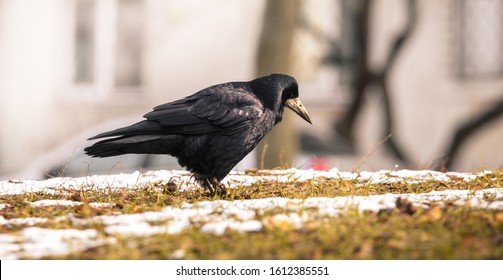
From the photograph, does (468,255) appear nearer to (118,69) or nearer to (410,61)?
(410,61)

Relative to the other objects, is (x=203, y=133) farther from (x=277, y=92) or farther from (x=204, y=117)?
(x=277, y=92)

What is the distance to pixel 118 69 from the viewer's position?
800 inches

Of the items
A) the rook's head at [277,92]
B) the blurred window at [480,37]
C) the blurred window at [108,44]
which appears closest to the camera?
the rook's head at [277,92]

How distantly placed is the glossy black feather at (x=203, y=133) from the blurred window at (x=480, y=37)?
1183cm

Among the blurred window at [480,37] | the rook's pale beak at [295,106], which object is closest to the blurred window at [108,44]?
the blurred window at [480,37]

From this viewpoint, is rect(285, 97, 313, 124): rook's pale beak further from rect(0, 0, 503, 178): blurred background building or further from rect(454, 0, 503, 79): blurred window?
rect(454, 0, 503, 79): blurred window

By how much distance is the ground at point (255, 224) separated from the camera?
14.4ft

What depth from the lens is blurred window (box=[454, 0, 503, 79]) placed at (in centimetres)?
1727

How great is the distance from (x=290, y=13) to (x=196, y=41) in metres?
8.74

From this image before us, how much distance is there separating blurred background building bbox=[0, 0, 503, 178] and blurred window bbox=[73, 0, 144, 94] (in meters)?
0.03

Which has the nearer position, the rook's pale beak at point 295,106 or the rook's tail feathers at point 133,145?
the rook's tail feathers at point 133,145

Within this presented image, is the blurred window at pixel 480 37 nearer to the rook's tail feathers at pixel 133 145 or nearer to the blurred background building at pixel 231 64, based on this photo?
the blurred background building at pixel 231 64

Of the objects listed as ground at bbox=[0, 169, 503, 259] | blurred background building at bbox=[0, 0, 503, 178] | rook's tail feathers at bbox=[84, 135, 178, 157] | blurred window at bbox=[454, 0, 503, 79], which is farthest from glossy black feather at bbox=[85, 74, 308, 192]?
blurred window at bbox=[454, 0, 503, 79]

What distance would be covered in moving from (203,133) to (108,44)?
570 inches
